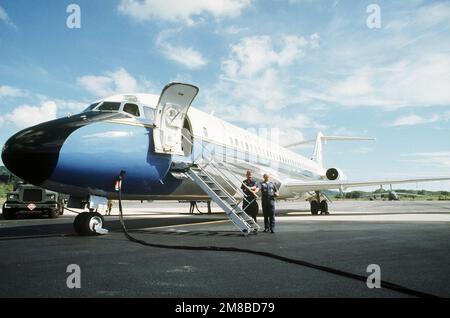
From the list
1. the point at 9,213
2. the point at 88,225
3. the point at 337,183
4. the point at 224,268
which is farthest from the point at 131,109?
the point at 337,183

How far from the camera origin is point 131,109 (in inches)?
401

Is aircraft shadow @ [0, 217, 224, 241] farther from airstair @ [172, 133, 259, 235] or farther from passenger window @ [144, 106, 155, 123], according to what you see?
passenger window @ [144, 106, 155, 123]

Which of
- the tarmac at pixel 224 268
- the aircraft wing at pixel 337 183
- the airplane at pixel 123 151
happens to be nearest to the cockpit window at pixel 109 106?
the airplane at pixel 123 151

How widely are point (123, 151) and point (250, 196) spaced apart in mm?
4254

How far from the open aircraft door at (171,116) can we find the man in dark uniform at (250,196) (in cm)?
208

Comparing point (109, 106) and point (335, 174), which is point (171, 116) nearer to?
point (109, 106)

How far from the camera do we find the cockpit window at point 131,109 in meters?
10.1

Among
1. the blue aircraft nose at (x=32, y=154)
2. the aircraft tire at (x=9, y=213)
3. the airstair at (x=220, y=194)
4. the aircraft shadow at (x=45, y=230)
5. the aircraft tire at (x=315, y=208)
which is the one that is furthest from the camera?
Result: the aircraft tire at (x=315, y=208)

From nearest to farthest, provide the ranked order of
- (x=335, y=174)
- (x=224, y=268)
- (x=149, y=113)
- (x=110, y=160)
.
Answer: (x=224, y=268) < (x=110, y=160) < (x=149, y=113) < (x=335, y=174)

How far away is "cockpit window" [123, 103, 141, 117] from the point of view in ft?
33.2

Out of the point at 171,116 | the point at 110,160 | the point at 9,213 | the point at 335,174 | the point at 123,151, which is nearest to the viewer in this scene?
the point at 110,160

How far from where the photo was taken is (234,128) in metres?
16.0

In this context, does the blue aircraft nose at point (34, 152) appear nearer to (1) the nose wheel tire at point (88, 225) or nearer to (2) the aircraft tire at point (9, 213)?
(1) the nose wheel tire at point (88, 225)

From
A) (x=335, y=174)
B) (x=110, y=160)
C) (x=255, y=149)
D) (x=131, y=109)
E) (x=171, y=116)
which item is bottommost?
(x=110, y=160)
